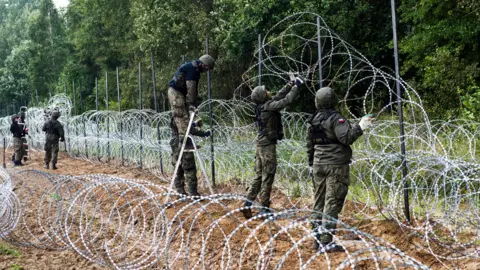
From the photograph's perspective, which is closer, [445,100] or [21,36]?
[445,100]

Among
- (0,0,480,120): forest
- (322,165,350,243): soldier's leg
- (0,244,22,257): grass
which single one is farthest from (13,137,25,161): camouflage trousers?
(322,165,350,243): soldier's leg

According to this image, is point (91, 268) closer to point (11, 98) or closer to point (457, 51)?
point (457, 51)

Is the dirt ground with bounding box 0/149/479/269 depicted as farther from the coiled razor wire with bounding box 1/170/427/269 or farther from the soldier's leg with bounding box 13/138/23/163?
the soldier's leg with bounding box 13/138/23/163

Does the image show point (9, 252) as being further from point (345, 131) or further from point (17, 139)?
point (17, 139)

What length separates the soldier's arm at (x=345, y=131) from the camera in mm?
5070

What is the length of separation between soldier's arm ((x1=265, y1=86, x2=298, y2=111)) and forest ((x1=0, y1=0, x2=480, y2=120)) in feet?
19.9

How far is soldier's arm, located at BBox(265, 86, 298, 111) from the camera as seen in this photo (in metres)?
6.13

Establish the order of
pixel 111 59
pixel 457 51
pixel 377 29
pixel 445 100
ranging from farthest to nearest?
pixel 111 59 → pixel 377 29 → pixel 457 51 → pixel 445 100

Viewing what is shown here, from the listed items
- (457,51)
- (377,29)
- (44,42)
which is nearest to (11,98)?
(44,42)

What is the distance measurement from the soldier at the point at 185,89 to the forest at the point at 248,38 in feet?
20.6

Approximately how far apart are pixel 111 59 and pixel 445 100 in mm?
29775

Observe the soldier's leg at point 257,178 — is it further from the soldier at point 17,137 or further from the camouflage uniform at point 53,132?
the soldier at point 17,137

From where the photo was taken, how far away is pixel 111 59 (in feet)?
124

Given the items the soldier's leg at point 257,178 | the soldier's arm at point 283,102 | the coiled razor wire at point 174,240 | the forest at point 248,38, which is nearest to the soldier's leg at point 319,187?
the coiled razor wire at point 174,240
